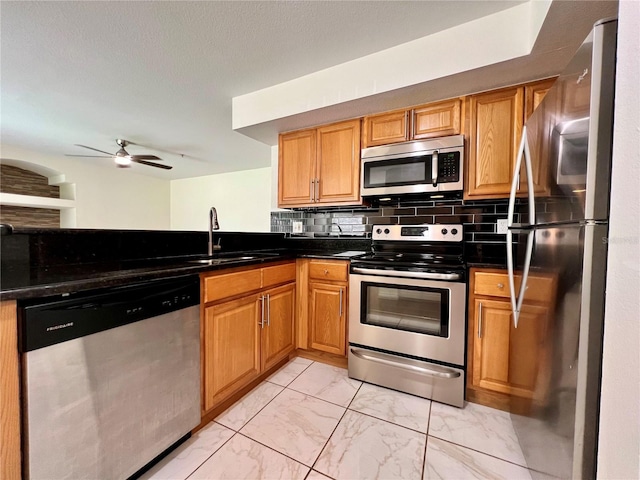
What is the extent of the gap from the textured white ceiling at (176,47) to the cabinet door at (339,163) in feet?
1.62

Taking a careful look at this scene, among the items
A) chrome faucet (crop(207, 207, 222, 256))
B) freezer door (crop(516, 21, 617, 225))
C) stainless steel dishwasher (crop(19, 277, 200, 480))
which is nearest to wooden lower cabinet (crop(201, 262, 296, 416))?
stainless steel dishwasher (crop(19, 277, 200, 480))

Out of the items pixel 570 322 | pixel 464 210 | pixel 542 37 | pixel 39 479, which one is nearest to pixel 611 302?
pixel 570 322

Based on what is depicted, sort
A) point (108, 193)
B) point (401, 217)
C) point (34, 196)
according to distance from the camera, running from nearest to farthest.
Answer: point (401, 217)
point (34, 196)
point (108, 193)

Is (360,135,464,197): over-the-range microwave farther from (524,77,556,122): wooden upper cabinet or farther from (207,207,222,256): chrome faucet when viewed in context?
(207,207,222,256): chrome faucet

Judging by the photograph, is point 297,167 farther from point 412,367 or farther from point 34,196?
point 34,196

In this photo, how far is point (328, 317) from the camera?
82.1 inches

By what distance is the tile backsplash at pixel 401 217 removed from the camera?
202 centimetres

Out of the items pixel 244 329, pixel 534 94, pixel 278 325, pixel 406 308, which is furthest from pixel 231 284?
pixel 534 94

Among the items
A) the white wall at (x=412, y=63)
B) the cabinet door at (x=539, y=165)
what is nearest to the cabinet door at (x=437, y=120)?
the white wall at (x=412, y=63)

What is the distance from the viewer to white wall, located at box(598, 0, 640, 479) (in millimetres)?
540

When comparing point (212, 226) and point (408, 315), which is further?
point (212, 226)

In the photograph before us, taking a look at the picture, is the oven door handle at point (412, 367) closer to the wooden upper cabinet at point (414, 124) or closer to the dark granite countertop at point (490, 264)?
the dark granite countertop at point (490, 264)

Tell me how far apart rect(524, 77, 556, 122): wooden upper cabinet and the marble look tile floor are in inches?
75.1

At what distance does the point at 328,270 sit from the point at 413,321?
2.39 ft
